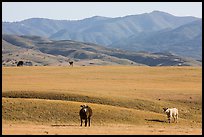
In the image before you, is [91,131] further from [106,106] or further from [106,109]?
[106,106]

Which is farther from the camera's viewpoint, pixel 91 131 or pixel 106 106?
pixel 106 106

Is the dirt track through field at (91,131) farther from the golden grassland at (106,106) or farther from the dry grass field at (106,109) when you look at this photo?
the golden grassland at (106,106)

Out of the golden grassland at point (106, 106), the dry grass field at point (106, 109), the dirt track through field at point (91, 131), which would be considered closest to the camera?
the dirt track through field at point (91, 131)

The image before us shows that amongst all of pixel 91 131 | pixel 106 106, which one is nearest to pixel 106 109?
pixel 106 106

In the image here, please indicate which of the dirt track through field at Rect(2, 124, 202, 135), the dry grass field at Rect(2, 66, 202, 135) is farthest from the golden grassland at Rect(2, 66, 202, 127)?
the dirt track through field at Rect(2, 124, 202, 135)

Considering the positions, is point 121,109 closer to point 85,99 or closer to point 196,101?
point 85,99

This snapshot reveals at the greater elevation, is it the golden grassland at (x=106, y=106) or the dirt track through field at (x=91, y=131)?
the golden grassland at (x=106, y=106)

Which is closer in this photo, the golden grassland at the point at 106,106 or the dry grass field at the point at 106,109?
the dry grass field at the point at 106,109

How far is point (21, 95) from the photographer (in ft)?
121

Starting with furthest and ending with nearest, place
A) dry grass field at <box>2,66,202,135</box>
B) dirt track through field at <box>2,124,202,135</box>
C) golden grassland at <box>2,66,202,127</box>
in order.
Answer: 1. golden grassland at <box>2,66,202,127</box>
2. dry grass field at <box>2,66,202,135</box>
3. dirt track through field at <box>2,124,202,135</box>

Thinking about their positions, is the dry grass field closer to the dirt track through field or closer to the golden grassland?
the golden grassland

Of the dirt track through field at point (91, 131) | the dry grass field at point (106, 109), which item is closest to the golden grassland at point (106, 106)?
the dry grass field at point (106, 109)

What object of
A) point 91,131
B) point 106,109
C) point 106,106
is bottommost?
point 91,131

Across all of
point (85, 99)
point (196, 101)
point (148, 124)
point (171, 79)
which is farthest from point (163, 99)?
point (171, 79)
